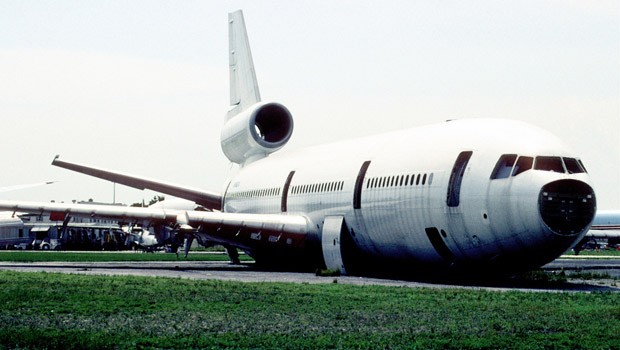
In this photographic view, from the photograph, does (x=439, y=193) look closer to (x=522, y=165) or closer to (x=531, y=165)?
(x=522, y=165)

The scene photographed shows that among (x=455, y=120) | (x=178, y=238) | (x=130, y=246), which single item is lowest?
(x=130, y=246)

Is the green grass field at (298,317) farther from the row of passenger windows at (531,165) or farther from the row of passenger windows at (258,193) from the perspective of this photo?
the row of passenger windows at (258,193)

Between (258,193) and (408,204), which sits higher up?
(408,204)

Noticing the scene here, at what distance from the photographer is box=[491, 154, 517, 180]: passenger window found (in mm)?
25797

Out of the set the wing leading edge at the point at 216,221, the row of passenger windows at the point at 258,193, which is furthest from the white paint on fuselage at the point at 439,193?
the row of passenger windows at the point at 258,193

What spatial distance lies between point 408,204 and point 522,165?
4.84 m

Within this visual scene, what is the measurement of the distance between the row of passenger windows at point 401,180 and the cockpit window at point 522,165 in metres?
3.41

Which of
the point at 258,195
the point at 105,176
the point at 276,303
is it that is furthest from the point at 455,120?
the point at 105,176

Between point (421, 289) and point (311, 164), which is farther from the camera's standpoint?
point (311, 164)

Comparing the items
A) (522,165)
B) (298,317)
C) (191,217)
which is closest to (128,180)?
(191,217)

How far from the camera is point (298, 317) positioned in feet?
55.2

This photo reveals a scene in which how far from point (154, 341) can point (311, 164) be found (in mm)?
27446

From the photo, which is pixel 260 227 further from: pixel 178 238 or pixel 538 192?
pixel 538 192

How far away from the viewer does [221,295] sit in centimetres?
2142
